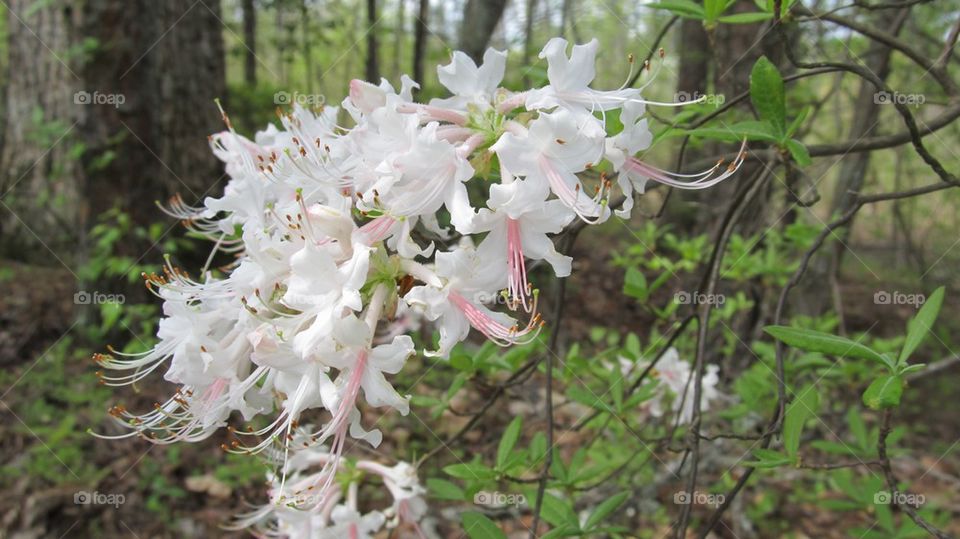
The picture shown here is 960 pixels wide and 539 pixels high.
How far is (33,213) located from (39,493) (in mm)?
2035

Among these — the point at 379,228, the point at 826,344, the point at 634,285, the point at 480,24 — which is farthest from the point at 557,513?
the point at 480,24

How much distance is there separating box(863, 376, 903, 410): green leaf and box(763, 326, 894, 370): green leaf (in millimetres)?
24

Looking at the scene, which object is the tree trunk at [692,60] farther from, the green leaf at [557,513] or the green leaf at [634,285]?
the green leaf at [557,513]

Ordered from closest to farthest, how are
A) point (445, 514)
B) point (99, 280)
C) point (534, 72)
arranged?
point (534, 72) < point (445, 514) < point (99, 280)

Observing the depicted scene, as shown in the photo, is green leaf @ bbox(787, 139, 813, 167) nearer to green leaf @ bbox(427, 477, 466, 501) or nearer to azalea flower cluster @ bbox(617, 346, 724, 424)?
green leaf @ bbox(427, 477, 466, 501)

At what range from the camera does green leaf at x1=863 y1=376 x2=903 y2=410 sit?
99cm

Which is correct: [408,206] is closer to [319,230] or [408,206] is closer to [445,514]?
[319,230]

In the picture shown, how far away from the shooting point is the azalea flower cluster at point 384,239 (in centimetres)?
92

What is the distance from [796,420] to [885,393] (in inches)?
9.8

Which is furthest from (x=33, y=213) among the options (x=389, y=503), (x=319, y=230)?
(x=319, y=230)

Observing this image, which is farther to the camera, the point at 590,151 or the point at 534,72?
the point at 534,72

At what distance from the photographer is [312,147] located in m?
1.07

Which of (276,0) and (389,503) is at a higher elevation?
(276,0)

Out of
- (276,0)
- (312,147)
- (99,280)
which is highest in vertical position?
(276,0)
